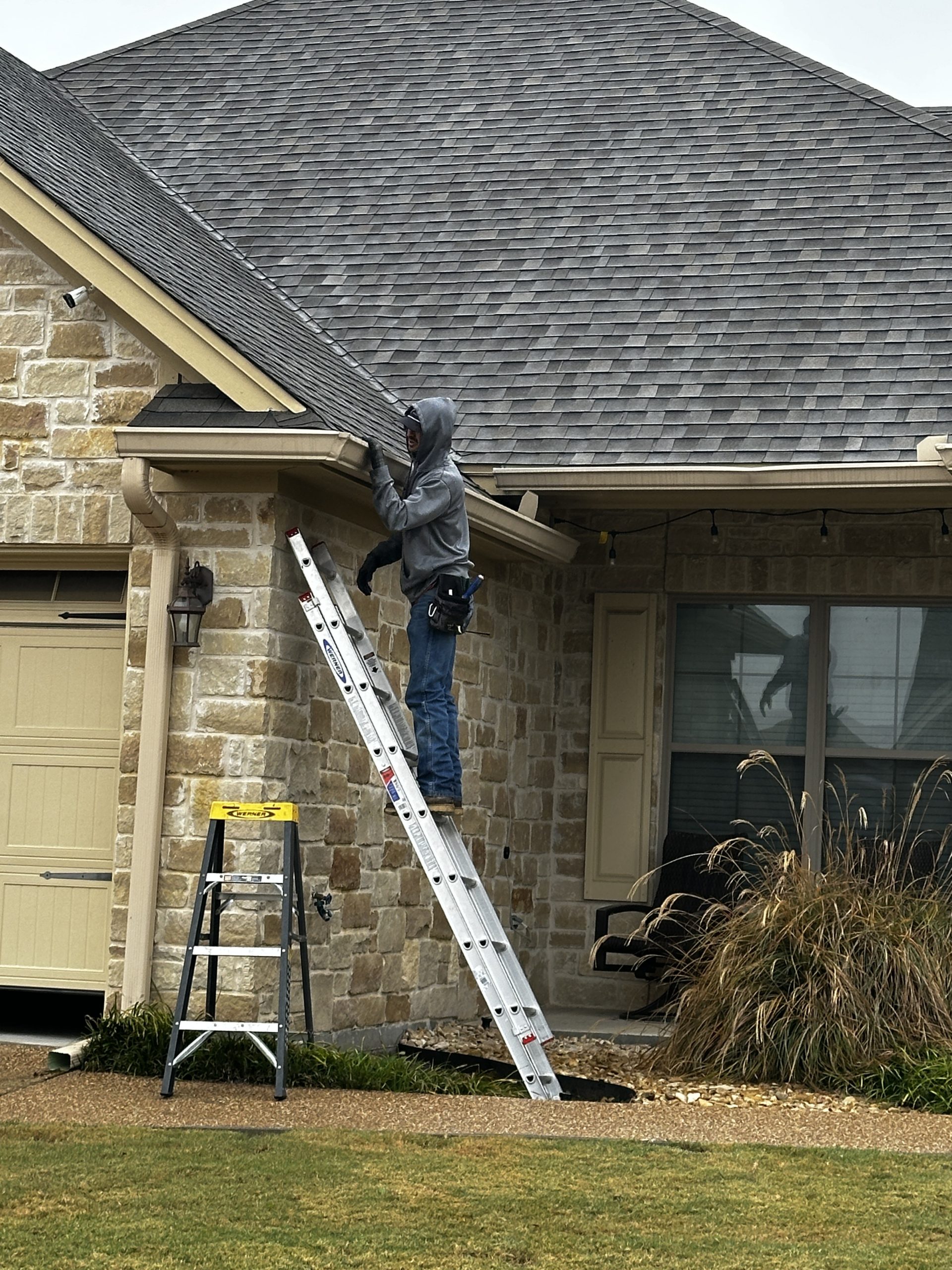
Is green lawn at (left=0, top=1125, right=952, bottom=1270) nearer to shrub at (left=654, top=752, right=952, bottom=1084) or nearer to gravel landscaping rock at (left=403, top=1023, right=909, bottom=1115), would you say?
gravel landscaping rock at (left=403, top=1023, right=909, bottom=1115)

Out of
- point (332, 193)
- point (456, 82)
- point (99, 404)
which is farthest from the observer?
point (456, 82)

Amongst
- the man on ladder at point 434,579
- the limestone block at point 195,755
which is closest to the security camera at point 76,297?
the man on ladder at point 434,579

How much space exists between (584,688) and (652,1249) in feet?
20.7

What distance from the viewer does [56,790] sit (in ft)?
28.7

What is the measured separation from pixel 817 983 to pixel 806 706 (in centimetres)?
310

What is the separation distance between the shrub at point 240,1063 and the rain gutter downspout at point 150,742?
186 mm

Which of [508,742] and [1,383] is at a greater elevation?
[1,383]

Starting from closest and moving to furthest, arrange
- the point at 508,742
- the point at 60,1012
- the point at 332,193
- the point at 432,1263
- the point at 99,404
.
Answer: the point at 432,1263 < the point at 99,404 < the point at 60,1012 < the point at 508,742 < the point at 332,193

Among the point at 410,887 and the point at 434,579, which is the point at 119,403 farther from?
the point at 410,887

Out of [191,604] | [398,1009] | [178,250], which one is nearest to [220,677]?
[191,604]

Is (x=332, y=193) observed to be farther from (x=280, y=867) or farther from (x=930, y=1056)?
(x=930, y=1056)

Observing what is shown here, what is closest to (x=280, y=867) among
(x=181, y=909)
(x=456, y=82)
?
(x=181, y=909)

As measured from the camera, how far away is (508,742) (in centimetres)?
1058

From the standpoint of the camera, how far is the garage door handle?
8562 mm
